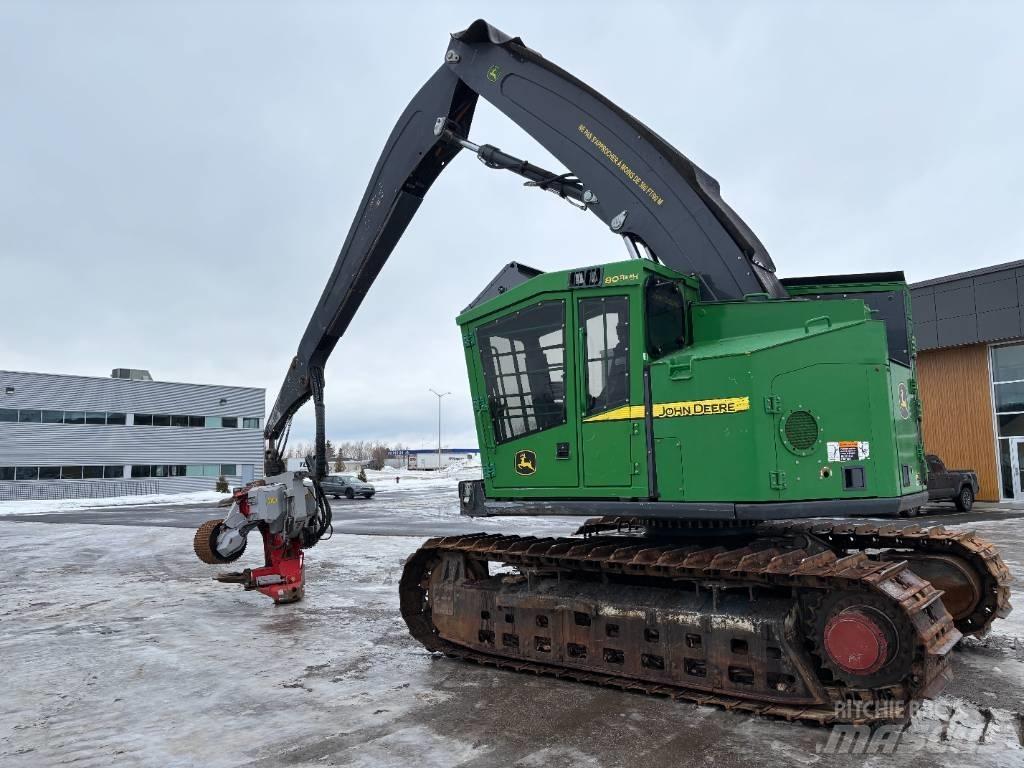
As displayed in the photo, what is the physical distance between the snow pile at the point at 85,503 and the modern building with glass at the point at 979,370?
3500cm

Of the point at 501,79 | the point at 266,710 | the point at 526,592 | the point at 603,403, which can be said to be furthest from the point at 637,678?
the point at 501,79

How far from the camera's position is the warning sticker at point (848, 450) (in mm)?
5012

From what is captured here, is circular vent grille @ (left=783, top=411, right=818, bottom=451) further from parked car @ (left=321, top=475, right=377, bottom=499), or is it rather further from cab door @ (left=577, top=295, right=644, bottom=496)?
parked car @ (left=321, top=475, right=377, bottom=499)

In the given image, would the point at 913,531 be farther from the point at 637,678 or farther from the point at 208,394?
the point at 208,394

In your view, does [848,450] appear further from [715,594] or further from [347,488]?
[347,488]

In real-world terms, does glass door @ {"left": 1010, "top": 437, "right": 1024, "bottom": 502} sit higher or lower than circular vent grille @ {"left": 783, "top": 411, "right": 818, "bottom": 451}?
lower

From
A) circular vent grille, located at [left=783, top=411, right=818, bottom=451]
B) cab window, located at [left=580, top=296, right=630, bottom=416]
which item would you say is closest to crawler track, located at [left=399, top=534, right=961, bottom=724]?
circular vent grille, located at [left=783, top=411, right=818, bottom=451]

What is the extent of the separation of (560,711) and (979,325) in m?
25.6

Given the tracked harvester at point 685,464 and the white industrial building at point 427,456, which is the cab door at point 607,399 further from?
the white industrial building at point 427,456

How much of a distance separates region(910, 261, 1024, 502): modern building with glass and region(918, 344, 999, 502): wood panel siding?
30mm

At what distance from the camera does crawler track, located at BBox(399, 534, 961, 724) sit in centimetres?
453

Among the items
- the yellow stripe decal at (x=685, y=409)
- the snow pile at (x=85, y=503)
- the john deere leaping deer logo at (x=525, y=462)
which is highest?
the yellow stripe decal at (x=685, y=409)

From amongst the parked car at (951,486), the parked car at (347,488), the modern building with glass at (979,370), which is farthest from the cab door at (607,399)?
the parked car at (347,488)

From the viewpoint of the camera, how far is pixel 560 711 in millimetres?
5195
